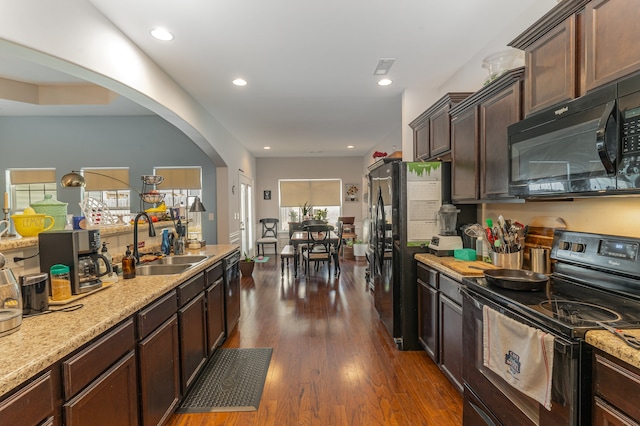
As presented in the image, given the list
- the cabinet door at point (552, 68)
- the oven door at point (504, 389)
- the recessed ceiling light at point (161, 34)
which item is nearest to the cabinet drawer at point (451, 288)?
the oven door at point (504, 389)

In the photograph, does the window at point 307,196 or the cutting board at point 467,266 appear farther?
the window at point 307,196

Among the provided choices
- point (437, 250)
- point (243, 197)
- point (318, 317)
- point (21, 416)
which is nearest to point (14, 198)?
point (243, 197)

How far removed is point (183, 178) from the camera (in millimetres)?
5871

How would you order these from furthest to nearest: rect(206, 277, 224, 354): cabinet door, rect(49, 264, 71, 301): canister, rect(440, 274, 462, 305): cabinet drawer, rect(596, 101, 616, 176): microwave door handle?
1. rect(206, 277, 224, 354): cabinet door
2. rect(440, 274, 462, 305): cabinet drawer
3. rect(49, 264, 71, 301): canister
4. rect(596, 101, 616, 176): microwave door handle

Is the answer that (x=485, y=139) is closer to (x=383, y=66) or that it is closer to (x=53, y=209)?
(x=383, y=66)

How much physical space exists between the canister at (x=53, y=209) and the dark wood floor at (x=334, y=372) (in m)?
1.37

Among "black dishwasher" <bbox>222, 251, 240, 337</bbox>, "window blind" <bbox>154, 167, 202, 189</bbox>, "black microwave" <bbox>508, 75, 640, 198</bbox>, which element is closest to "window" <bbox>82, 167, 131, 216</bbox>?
"window blind" <bbox>154, 167, 202, 189</bbox>

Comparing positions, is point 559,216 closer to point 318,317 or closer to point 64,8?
point 318,317

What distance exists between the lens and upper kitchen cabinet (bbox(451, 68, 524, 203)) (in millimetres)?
1940

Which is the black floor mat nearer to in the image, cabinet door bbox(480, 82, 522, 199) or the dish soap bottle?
the dish soap bottle

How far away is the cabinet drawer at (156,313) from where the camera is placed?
1562 millimetres

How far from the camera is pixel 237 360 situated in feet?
8.86

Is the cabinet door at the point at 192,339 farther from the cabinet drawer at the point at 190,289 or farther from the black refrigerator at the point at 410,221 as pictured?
the black refrigerator at the point at 410,221

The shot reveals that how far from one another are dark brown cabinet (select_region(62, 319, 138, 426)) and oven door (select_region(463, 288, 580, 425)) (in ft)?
5.47
